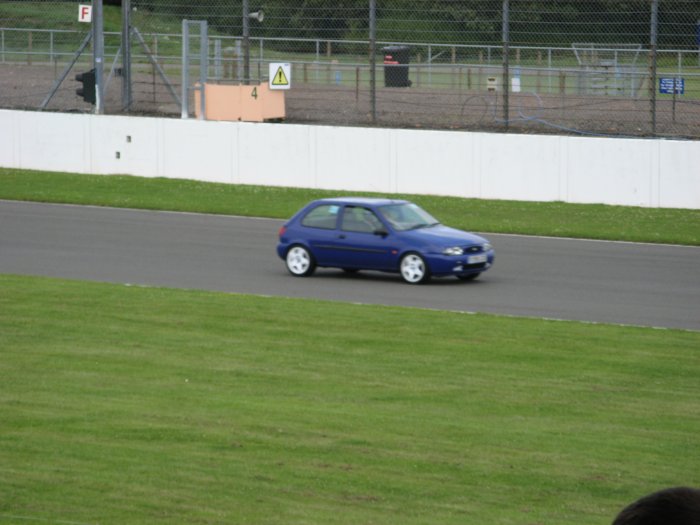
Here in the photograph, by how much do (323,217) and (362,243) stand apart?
0.98 m

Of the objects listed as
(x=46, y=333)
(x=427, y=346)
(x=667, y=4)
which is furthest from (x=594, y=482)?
(x=667, y=4)

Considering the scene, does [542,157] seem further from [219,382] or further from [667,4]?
[219,382]

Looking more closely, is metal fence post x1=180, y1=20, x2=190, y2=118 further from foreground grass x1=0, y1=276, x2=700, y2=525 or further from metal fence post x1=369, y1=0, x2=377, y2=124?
foreground grass x1=0, y1=276, x2=700, y2=525

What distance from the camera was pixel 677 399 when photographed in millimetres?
11570

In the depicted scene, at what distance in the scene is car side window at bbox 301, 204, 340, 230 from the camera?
2009cm

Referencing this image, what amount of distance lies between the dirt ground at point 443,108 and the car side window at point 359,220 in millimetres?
10368

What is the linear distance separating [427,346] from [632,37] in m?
16.8

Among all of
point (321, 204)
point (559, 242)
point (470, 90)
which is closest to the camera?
point (321, 204)

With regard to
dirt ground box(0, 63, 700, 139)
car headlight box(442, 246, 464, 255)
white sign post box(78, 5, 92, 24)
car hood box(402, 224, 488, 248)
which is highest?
white sign post box(78, 5, 92, 24)

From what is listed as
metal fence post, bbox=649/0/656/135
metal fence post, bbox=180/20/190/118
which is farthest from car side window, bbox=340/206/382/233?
metal fence post, bbox=180/20/190/118

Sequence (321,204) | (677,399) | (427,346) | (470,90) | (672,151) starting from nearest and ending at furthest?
(677,399) < (427,346) < (321,204) < (672,151) < (470,90)

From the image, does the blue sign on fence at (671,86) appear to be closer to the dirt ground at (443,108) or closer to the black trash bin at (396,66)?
the dirt ground at (443,108)

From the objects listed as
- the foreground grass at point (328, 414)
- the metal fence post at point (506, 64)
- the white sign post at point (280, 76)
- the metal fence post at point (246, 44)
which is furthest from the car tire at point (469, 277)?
the metal fence post at point (246, 44)

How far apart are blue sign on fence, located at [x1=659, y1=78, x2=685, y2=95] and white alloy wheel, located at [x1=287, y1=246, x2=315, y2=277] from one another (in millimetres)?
11933
